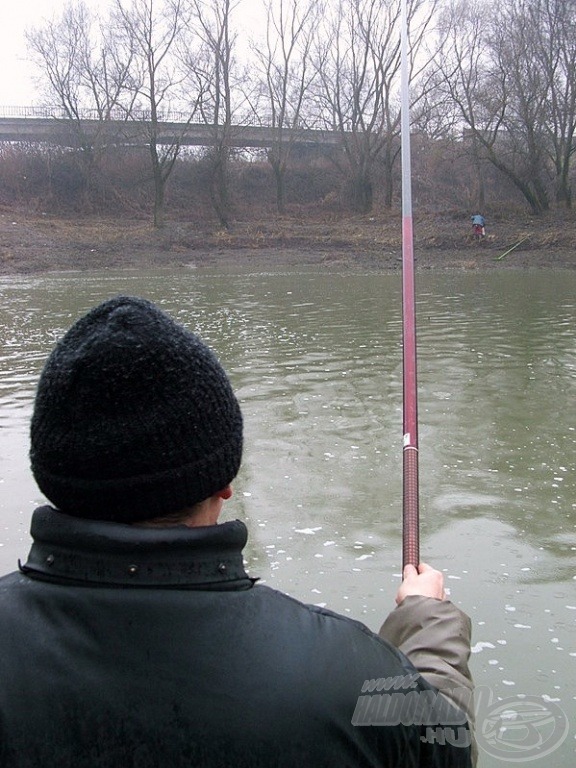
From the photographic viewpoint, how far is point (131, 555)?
1208 millimetres

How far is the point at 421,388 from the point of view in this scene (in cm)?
898

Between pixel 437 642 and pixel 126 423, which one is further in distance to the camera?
pixel 437 642

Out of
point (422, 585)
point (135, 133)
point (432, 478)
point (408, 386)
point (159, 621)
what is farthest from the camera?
point (135, 133)

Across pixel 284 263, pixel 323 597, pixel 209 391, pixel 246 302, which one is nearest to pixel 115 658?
pixel 209 391

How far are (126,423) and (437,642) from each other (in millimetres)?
690

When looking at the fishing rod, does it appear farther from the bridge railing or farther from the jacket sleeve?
the bridge railing

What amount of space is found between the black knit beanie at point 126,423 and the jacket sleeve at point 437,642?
48 centimetres

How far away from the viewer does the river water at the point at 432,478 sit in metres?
3.90

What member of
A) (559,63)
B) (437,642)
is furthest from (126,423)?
(559,63)

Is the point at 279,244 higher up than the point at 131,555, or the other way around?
the point at 279,244

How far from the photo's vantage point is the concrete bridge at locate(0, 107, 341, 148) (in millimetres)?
40781

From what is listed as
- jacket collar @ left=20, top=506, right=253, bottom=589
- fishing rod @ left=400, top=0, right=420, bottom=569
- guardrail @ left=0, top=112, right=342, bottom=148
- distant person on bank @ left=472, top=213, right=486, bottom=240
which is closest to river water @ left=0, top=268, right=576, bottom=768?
fishing rod @ left=400, top=0, right=420, bottom=569

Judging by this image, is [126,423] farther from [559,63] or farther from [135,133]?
[135,133]

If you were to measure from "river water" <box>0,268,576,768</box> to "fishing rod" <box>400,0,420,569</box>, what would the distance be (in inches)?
52.0
